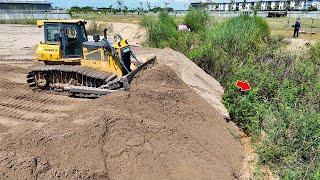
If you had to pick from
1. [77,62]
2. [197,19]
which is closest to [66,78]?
[77,62]

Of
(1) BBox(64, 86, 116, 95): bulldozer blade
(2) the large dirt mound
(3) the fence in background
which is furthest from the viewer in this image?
(3) the fence in background

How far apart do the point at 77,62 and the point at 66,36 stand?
911 mm

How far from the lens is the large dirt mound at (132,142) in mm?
6497

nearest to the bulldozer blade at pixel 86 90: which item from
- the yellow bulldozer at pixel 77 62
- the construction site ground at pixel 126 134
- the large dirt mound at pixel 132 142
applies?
the yellow bulldozer at pixel 77 62

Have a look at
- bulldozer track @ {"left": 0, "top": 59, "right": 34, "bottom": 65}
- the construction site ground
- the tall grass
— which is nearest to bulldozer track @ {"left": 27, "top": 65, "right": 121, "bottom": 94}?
the construction site ground

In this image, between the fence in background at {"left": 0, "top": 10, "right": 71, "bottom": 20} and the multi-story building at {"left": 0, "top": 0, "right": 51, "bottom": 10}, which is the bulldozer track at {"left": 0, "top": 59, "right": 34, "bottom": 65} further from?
the multi-story building at {"left": 0, "top": 0, "right": 51, "bottom": 10}

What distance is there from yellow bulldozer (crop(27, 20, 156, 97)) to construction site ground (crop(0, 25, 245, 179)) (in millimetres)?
395

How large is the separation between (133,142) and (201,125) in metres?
2.48

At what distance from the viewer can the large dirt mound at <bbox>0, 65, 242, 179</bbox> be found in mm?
6497

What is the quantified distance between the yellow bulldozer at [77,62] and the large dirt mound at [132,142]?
1.23 m

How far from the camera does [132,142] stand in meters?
7.63

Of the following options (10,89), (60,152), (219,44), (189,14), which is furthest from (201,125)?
(189,14)

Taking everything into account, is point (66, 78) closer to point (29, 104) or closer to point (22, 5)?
point (29, 104)

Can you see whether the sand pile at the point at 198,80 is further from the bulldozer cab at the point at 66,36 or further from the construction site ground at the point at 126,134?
the bulldozer cab at the point at 66,36
